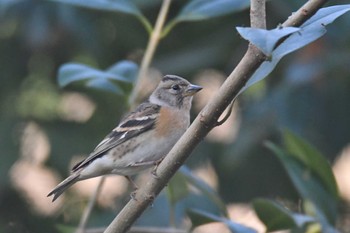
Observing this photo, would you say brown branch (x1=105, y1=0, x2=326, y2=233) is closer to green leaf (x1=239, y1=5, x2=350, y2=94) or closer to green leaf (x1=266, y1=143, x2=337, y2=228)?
green leaf (x1=239, y1=5, x2=350, y2=94)

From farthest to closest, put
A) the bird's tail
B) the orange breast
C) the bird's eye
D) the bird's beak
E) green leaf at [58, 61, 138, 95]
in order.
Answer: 1. the bird's eye
2. the bird's beak
3. the orange breast
4. the bird's tail
5. green leaf at [58, 61, 138, 95]

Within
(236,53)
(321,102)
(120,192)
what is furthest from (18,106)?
(321,102)

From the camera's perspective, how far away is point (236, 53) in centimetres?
439

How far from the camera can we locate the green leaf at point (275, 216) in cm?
251

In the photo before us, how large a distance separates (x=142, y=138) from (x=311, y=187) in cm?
73

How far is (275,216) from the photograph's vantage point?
8.30 ft

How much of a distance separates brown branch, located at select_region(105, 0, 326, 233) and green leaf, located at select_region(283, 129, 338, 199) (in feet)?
3.12

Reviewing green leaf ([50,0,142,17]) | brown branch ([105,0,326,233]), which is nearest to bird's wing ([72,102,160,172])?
green leaf ([50,0,142,17])

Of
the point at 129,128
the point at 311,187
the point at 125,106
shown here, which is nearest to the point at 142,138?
the point at 129,128

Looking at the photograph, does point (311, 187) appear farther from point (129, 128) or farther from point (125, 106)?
point (125, 106)

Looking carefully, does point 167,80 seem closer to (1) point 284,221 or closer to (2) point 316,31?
(1) point 284,221

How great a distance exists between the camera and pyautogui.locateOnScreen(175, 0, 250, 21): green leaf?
9.26 feet

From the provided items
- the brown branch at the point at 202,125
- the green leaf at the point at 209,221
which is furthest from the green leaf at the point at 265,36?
the green leaf at the point at 209,221

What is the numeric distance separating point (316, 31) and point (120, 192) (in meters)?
2.59
